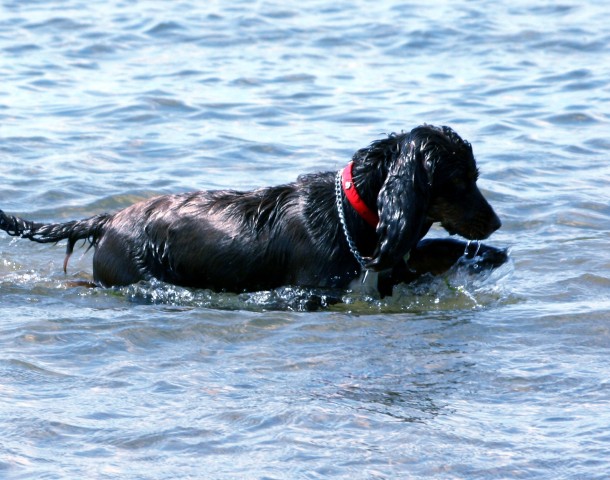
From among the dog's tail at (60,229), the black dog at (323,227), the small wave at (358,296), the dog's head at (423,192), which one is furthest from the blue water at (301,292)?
the dog's head at (423,192)

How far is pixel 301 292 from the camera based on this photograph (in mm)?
6941

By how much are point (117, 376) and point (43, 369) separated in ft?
1.27

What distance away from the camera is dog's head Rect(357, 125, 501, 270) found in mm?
6625

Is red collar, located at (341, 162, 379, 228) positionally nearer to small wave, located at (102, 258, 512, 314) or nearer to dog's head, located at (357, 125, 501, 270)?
dog's head, located at (357, 125, 501, 270)

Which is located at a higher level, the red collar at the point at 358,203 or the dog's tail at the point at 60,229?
the red collar at the point at 358,203

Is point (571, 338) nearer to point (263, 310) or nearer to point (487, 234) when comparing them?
Result: point (487, 234)

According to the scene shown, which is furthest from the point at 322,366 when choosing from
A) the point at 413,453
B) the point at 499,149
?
the point at 499,149

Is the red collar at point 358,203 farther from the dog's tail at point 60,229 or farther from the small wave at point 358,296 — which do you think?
the dog's tail at point 60,229

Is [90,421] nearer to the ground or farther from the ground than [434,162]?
nearer to the ground

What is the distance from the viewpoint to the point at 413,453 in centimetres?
498

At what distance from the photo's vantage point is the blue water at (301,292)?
5.09 m

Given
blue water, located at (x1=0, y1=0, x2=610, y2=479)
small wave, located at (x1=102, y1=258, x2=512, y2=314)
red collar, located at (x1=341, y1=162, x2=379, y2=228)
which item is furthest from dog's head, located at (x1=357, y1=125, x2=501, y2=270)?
blue water, located at (x1=0, y1=0, x2=610, y2=479)

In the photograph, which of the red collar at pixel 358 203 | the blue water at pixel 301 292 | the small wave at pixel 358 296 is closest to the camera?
the blue water at pixel 301 292

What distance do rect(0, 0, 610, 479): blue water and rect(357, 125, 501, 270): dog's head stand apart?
1.52 ft
